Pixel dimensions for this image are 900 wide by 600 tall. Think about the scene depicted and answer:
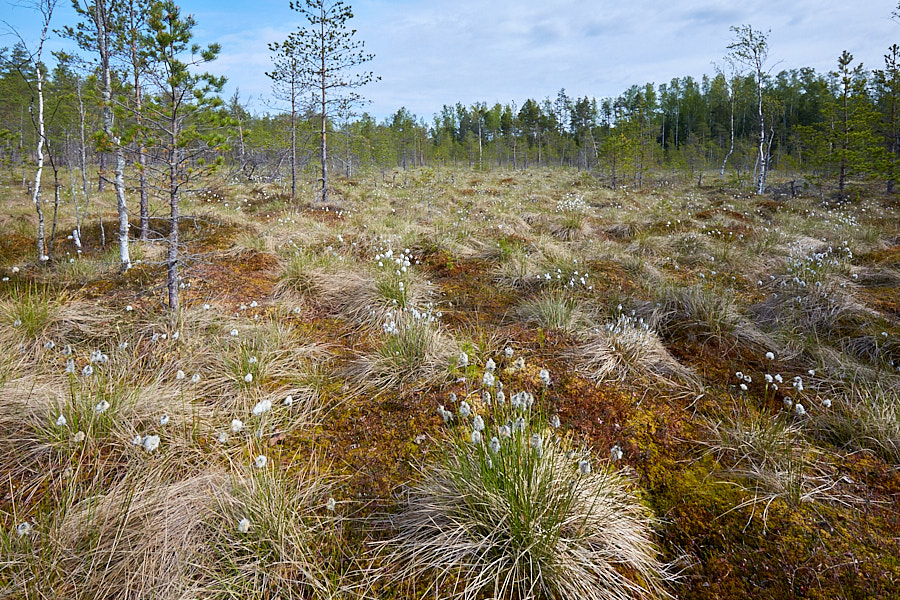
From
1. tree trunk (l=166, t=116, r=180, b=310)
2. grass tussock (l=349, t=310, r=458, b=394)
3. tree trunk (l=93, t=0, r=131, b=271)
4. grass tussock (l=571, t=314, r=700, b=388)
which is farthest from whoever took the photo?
tree trunk (l=93, t=0, r=131, b=271)

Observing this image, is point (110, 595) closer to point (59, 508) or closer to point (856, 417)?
point (59, 508)

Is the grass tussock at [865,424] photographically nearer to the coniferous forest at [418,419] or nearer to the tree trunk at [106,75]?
the coniferous forest at [418,419]

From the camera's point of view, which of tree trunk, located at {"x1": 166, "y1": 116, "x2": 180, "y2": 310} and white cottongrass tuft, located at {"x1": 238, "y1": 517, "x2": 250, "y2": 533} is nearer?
white cottongrass tuft, located at {"x1": 238, "y1": 517, "x2": 250, "y2": 533}

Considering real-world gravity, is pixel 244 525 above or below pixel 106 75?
below

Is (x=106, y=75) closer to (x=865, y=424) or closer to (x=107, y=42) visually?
(x=107, y=42)

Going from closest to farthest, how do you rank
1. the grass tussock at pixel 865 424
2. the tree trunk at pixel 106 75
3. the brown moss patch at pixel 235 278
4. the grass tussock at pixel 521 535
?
the grass tussock at pixel 521 535, the grass tussock at pixel 865 424, the brown moss patch at pixel 235 278, the tree trunk at pixel 106 75

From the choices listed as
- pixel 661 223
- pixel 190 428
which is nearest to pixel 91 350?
pixel 190 428

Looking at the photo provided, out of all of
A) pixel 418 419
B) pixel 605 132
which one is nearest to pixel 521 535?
pixel 418 419

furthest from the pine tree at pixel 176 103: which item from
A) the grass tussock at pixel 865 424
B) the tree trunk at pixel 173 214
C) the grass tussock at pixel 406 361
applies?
the grass tussock at pixel 865 424

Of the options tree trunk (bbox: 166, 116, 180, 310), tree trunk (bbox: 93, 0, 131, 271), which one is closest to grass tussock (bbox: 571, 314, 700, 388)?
tree trunk (bbox: 166, 116, 180, 310)

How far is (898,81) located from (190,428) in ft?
98.2

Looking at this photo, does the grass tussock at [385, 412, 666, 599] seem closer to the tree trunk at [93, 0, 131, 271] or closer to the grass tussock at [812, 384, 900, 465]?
the grass tussock at [812, 384, 900, 465]

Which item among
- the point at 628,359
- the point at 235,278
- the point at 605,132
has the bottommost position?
the point at 628,359

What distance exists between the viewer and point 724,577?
1.71 meters
